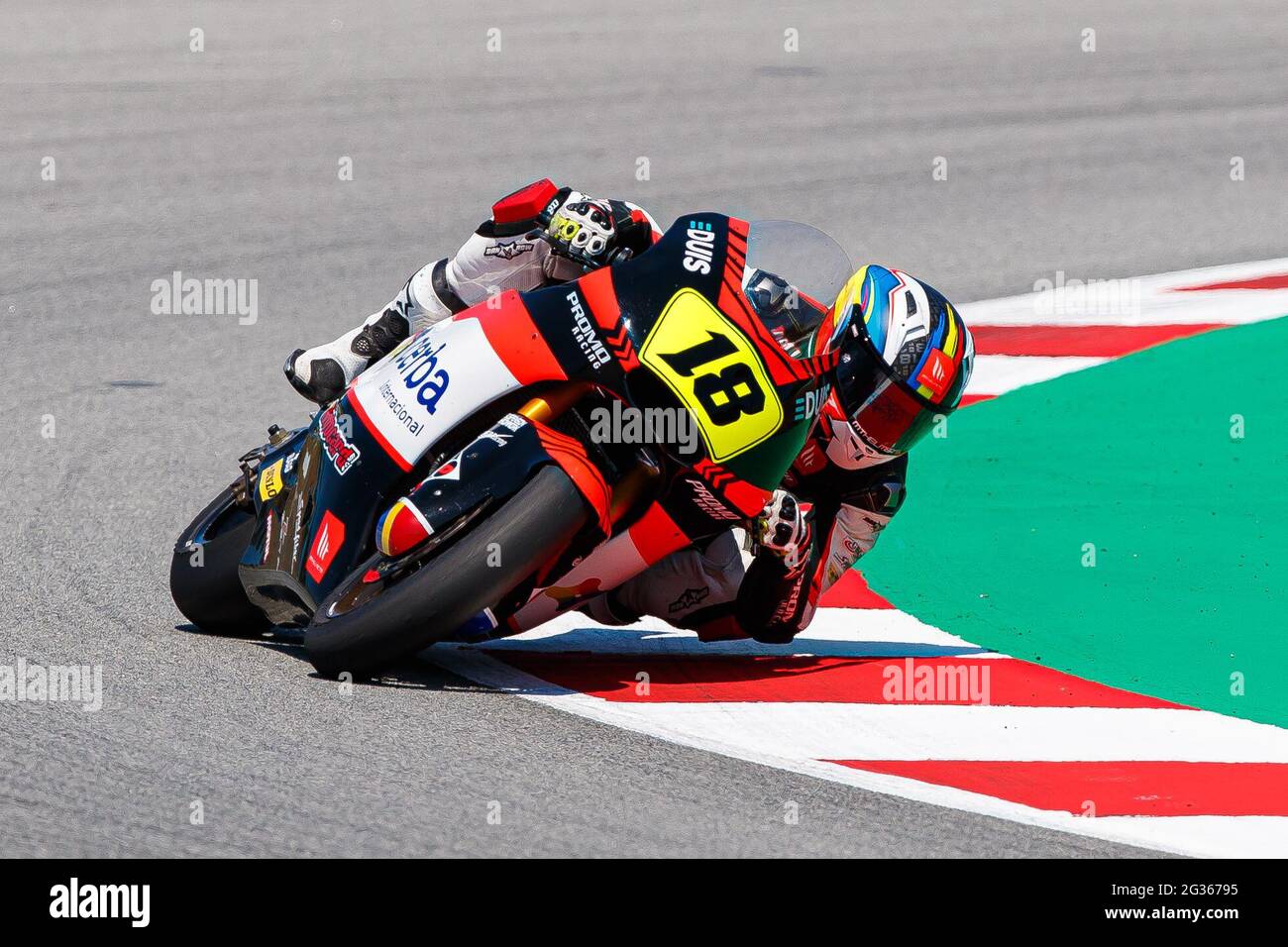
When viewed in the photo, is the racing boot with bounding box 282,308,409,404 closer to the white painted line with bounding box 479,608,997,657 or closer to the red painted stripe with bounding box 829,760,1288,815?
the white painted line with bounding box 479,608,997,657

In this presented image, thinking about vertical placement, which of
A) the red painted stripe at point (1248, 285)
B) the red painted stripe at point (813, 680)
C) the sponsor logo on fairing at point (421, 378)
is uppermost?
the red painted stripe at point (1248, 285)

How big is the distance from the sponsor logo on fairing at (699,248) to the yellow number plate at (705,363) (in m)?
0.07

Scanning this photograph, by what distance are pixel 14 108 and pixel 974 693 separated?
10.4 meters

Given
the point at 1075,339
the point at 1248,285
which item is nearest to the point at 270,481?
the point at 1075,339

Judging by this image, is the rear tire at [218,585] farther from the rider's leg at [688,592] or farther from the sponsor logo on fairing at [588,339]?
the sponsor logo on fairing at [588,339]

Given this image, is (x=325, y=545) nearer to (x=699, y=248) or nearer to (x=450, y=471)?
(x=450, y=471)

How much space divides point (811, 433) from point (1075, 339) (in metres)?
4.49

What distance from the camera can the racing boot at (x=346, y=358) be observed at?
6.08 meters

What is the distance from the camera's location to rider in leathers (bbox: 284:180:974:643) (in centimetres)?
571

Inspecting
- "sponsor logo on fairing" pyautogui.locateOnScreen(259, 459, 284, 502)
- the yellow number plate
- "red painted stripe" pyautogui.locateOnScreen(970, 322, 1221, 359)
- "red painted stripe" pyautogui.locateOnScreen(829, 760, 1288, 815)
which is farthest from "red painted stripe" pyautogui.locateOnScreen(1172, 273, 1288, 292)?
"sponsor logo on fairing" pyautogui.locateOnScreen(259, 459, 284, 502)

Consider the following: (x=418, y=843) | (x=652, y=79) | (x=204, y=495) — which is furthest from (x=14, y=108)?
(x=418, y=843)

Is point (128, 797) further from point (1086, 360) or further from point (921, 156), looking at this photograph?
point (921, 156)

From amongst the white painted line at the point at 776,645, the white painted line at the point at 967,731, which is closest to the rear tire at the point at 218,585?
the white painted line at the point at 776,645

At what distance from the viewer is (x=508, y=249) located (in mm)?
5922
